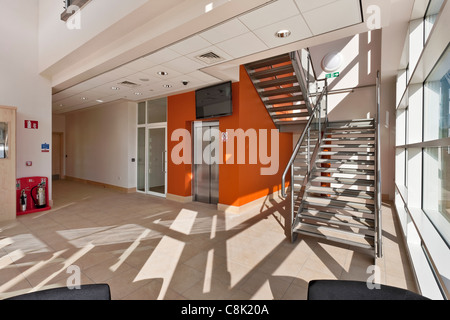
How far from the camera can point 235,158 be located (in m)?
5.52

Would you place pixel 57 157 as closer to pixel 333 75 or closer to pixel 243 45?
pixel 243 45

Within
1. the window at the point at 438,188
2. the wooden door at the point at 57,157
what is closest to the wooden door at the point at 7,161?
the wooden door at the point at 57,157

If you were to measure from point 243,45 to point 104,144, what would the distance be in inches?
282

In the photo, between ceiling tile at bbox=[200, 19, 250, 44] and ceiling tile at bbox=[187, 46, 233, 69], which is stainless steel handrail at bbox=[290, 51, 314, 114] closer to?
ceiling tile at bbox=[187, 46, 233, 69]

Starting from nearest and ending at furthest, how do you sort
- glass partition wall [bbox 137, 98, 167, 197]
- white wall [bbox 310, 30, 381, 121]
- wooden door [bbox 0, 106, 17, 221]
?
wooden door [bbox 0, 106, 17, 221] → glass partition wall [bbox 137, 98, 167, 197] → white wall [bbox 310, 30, 381, 121]

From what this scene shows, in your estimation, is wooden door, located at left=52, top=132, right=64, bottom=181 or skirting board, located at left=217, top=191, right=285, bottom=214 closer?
skirting board, located at left=217, top=191, right=285, bottom=214

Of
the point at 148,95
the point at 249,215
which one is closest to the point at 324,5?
the point at 249,215

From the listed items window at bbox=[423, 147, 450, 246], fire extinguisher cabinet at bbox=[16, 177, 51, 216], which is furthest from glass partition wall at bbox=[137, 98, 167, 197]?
window at bbox=[423, 147, 450, 246]

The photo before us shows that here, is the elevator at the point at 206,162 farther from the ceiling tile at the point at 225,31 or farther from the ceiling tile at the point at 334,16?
the ceiling tile at the point at 334,16

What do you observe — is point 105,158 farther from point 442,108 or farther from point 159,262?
point 442,108

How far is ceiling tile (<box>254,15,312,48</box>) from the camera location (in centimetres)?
291

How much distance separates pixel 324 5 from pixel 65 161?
1202 cm

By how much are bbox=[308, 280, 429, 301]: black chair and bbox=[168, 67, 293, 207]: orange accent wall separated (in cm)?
421

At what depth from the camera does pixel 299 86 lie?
17.0ft
